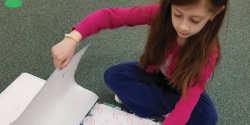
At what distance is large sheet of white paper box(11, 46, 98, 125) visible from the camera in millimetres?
520

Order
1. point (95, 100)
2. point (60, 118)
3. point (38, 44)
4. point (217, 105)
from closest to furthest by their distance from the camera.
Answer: point (60, 118) → point (95, 100) → point (217, 105) → point (38, 44)

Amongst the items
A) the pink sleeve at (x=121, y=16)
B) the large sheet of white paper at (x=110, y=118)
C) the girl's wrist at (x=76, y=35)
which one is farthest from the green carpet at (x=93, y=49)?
the girl's wrist at (x=76, y=35)

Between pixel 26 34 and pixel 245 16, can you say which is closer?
pixel 26 34

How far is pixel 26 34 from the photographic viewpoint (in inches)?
42.8

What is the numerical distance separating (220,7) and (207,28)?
7 centimetres

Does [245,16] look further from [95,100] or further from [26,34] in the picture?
[26,34]

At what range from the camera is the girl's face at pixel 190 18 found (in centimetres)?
49

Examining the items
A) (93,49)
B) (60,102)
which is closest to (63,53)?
(60,102)

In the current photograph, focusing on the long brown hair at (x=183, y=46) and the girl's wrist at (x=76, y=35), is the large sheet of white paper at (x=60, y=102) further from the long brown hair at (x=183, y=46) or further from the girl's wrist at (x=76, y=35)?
the long brown hair at (x=183, y=46)

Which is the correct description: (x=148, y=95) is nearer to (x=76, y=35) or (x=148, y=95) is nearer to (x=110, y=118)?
(x=110, y=118)

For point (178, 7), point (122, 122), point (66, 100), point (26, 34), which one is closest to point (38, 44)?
point (26, 34)

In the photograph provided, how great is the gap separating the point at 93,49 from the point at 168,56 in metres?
0.44

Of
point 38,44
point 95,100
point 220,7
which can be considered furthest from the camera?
point 38,44

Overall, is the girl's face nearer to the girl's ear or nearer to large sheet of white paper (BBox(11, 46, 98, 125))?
the girl's ear
